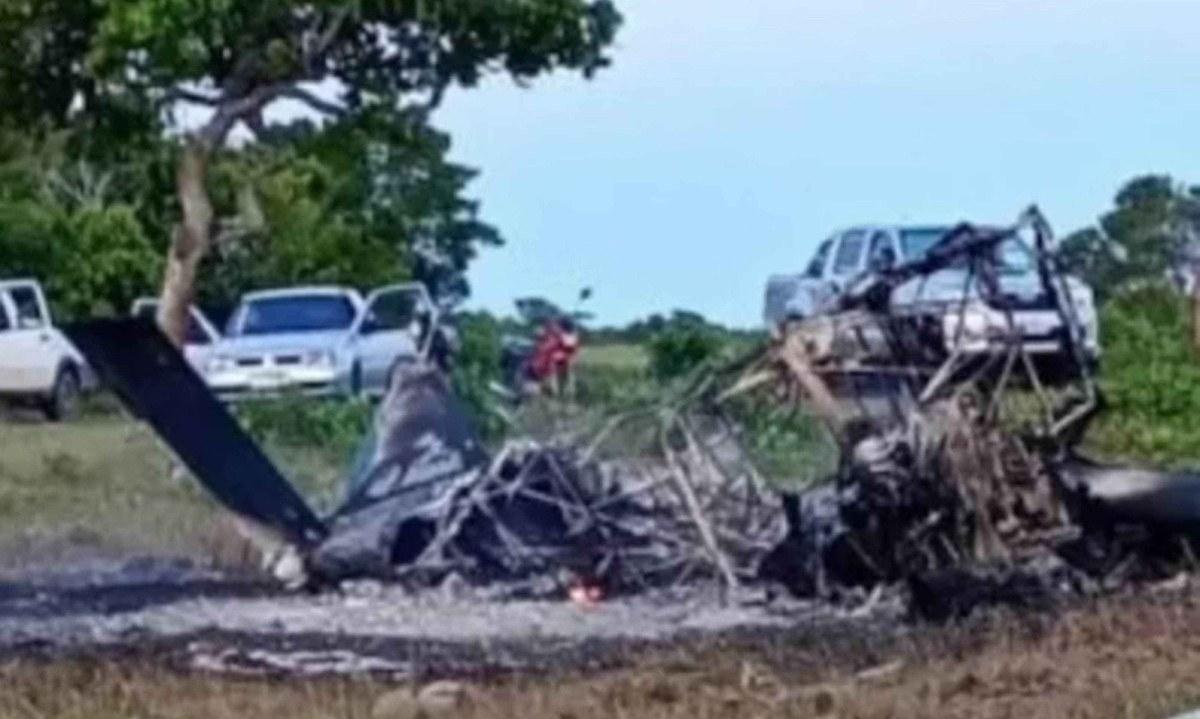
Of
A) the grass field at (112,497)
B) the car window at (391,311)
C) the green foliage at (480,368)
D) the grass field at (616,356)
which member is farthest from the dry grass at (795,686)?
the car window at (391,311)

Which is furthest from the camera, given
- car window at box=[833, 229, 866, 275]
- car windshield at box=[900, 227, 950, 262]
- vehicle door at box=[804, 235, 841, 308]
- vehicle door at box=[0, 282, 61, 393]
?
vehicle door at box=[0, 282, 61, 393]

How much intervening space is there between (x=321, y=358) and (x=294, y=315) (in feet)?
7.31

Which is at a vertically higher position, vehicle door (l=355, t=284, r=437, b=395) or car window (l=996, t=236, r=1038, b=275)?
car window (l=996, t=236, r=1038, b=275)

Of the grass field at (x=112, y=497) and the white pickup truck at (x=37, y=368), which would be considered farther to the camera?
the white pickup truck at (x=37, y=368)

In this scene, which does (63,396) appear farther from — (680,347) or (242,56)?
(680,347)

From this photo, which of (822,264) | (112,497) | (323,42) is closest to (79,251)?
(323,42)

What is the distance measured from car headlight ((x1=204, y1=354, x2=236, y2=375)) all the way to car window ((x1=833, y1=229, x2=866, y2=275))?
667 cm

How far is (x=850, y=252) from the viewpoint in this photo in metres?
40.2

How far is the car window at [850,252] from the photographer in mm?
38781

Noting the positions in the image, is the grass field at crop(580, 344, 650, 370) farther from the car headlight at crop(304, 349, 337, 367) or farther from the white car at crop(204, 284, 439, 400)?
the car headlight at crop(304, 349, 337, 367)

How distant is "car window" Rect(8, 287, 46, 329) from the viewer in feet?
153

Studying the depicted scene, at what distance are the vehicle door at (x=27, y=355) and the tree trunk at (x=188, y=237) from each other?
148cm

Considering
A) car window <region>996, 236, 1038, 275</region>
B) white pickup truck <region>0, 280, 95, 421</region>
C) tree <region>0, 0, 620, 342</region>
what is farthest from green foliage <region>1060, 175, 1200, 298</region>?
car window <region>996, 236, 1038, 275</region>

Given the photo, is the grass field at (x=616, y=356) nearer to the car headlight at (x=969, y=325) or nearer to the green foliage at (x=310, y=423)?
the green foliage at (x=310, y=423)
